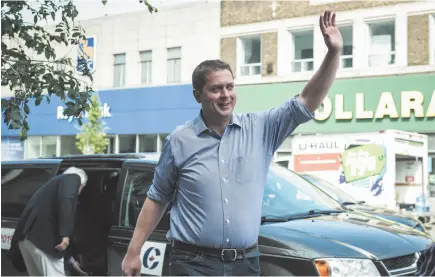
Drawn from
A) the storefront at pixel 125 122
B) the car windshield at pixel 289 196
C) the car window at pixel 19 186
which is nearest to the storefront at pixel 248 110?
the storefront at pixel 125 122

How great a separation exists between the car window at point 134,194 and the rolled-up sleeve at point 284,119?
87.0 inches

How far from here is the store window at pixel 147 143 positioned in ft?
95.8

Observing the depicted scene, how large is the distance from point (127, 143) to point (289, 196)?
25243 mm

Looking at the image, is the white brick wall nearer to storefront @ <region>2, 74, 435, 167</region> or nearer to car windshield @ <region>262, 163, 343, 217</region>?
storefront @ <region>2, 74, 435, 167</region>

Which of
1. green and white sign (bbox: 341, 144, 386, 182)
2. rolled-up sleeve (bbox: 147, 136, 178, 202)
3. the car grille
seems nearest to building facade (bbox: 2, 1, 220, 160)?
green and white sign (bbox: 341, 144, 386, 182)

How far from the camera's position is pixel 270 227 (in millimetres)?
4777

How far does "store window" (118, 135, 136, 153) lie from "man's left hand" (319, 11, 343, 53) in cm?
2696

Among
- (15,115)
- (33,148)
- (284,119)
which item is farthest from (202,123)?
(33,148)

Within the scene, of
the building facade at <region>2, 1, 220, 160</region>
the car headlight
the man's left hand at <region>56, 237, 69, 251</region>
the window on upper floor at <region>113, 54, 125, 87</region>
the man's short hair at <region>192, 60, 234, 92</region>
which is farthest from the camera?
the window on upper floor at <region>113, 54, 125, 87</region>

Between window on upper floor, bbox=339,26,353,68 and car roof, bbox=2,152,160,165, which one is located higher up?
window on upper floor, bbox=339,26,353,68

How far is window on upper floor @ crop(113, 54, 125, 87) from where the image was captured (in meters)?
30.9

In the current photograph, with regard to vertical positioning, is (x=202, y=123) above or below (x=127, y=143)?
below

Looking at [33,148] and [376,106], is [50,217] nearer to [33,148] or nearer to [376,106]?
[376,106]

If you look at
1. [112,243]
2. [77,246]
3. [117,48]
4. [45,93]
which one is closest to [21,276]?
[77,246]
